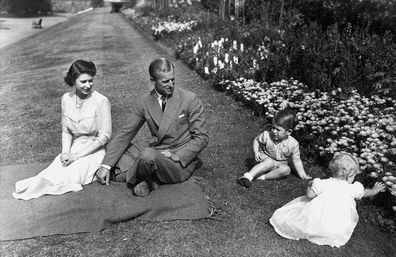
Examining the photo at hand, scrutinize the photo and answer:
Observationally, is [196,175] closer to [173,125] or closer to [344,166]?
[173,125]

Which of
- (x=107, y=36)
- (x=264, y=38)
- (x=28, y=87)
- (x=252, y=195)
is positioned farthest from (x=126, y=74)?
(x=107, y=36)

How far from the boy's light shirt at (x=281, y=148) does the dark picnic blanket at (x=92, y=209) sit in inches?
38.8

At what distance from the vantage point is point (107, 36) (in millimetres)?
19797

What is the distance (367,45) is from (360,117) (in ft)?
7.81

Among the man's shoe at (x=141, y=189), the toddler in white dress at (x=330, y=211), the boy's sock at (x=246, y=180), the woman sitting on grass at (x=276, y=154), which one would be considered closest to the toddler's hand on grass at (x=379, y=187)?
the toddler in white dress at (x=330, y=211)

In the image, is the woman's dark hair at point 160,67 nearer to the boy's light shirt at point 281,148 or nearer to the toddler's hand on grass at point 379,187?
the boy's light shirt at point 281,148

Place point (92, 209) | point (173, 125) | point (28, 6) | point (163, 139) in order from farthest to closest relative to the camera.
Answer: point (28, 6) < point (163, 139) < point (173, 125) < point (92, 209)

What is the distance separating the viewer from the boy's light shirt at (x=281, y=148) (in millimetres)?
4566

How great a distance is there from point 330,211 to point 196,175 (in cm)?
193

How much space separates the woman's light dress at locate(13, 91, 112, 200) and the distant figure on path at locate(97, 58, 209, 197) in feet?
0.67

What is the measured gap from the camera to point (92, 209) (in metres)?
3.98

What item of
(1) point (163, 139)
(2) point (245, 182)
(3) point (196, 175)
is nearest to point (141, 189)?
(1) point (163, 139)

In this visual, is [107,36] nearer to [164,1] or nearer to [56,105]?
[164,1]

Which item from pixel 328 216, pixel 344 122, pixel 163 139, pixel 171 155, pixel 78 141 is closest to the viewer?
pixel 328 216
